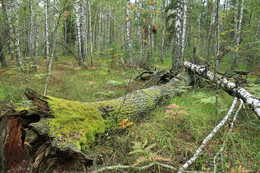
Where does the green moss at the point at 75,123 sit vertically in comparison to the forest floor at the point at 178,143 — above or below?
above

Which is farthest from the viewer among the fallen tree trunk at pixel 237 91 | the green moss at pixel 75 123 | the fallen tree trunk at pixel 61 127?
the fallen tree trunk at pixel 237 91

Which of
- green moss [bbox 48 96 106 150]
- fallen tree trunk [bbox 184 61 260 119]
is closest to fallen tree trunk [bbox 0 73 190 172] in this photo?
green moss [bbox 48 96 106 150]

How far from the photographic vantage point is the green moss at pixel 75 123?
2166mm

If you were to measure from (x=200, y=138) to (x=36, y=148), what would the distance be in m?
2.70

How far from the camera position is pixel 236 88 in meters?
3.36

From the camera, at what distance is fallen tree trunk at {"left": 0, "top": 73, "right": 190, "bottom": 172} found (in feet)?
6.29

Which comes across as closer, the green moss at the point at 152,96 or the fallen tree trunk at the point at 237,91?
the fallen tree trunk at the point at 237,91

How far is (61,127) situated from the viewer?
89.0 inches

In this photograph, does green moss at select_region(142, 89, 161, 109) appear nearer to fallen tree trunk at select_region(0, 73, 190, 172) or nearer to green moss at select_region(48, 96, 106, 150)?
fallen tree trunk at select_region(0, 73, 190, 172)

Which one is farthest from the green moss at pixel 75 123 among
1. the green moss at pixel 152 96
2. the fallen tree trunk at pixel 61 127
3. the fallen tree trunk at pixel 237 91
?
the fallen tree trunk at pixel 237 91

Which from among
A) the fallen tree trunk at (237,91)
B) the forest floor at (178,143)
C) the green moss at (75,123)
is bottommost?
the forest floor at (178,143)

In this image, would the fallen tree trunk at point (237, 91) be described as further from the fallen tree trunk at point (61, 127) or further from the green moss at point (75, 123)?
the green moss at point (75, 123)

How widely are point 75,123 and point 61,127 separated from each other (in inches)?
10.4

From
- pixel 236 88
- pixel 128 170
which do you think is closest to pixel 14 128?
pixel 128 170
